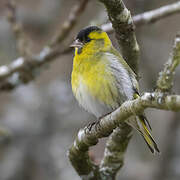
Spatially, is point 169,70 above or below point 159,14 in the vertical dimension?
above

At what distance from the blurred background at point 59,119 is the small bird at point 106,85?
158 centimetres

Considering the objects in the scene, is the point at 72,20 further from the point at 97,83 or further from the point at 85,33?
the point at 97,83

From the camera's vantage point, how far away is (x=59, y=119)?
249 inches

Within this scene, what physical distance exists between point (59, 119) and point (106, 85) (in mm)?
3077

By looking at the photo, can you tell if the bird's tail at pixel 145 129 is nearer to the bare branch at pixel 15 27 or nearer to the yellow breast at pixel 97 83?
the yellow breast at pixel 97 83

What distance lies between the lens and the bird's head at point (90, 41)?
3.82m

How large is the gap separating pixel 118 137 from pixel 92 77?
1.78 feet

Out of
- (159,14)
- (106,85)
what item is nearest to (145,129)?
(106,85)

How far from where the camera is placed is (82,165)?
3111 millimetres

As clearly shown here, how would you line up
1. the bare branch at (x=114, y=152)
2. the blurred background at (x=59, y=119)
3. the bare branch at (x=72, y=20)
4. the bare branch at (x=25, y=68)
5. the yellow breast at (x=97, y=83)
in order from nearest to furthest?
the bare branch at (x=114, y=152) < the yellow breast at (x=97, y=83) < the bare branch at (x=72, y=20) < the bare branch at (x=25, y=68) < the blurred background at (x=59, y=119)

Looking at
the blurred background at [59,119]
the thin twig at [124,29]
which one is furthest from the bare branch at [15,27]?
the thin twig at [124,29]

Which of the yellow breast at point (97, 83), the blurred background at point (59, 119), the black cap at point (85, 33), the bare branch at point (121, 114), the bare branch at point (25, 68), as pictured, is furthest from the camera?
the blurred background at point (59, 119)

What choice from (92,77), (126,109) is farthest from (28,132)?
(126,109)

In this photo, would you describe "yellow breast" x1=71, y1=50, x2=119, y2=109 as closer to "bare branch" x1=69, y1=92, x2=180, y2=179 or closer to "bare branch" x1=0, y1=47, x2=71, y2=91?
"bare branch" x1=69, y1=92, x2=180, y2=179
